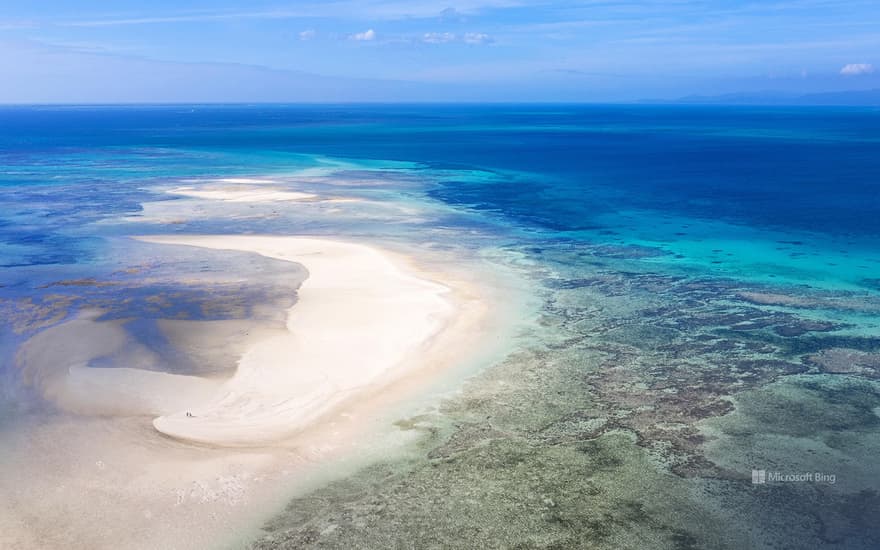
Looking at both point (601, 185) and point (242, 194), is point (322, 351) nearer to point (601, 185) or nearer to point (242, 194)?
point (242, 194)

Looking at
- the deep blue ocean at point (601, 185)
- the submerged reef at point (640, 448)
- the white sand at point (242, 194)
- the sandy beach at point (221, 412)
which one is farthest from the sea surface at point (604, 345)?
the white sand at point (242, 194)

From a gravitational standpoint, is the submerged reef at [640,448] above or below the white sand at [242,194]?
below

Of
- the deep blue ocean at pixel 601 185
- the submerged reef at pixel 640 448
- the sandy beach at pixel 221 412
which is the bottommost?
the submerged reef at pixel 640 448

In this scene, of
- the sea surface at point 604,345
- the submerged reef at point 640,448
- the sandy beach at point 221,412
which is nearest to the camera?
the submerged reef at point 640,448

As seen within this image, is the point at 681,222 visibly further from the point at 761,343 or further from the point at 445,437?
the point at 445,437

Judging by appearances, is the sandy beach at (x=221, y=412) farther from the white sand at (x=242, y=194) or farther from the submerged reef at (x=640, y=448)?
the white sand at (x=242, y=194)

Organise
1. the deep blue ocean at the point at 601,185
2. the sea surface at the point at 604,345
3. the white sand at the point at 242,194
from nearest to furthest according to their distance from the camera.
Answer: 1. the sea surface at the point at 604,345
2. the deep blue ocean at the point at 601,185
3. the white sand at the point at 242,194
